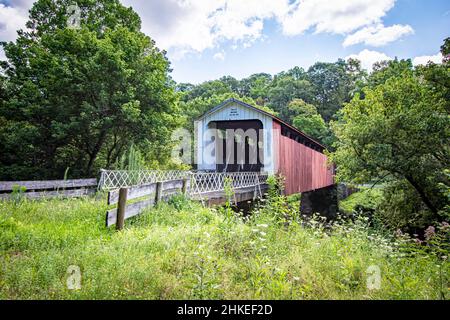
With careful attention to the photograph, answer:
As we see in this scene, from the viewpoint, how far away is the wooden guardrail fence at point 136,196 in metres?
4.41

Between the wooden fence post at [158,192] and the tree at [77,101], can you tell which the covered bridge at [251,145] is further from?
the wooden fence post at [158,192]

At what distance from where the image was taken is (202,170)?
Result: 13.8 metres

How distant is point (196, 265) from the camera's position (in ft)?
9.55

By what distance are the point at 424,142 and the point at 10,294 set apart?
10.6 meters

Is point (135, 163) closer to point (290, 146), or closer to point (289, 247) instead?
point (289, 247)

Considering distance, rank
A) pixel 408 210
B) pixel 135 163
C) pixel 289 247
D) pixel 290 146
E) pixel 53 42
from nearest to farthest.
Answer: pixel 289 247 < pixel 135 163 < pixel 408 210 < pixel 53 42 < pixel 290 146

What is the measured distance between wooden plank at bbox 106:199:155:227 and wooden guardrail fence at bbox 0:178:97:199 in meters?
3.04

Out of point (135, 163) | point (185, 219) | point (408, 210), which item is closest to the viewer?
point (185, 219)

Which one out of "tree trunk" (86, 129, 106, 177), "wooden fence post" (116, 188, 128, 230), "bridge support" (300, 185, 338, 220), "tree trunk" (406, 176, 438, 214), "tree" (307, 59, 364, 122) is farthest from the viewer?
"tree" (307, 59, 364, 122)

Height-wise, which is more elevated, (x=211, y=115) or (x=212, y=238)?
(x=211, y=115)

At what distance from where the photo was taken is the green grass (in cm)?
246

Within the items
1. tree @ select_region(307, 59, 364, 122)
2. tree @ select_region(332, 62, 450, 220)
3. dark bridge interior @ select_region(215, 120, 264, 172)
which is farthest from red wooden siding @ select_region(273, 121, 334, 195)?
tree @ select_region(307, 59, 364, 122)

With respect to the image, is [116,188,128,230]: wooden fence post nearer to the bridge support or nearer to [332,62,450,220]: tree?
[332,62,450,220]: tree
